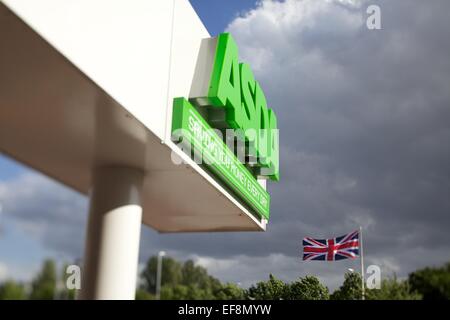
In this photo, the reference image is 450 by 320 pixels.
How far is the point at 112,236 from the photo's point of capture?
34.3ft

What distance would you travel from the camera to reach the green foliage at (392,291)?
15445mm

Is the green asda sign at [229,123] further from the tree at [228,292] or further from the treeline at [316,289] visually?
the tree at [228,292]

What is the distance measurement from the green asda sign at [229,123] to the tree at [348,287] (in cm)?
493

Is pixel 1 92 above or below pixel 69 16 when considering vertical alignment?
below

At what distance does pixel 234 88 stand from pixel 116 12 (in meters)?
5.20

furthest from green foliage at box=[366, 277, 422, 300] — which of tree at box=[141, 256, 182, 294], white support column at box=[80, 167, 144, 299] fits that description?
tree at box=[141, 256, 182, 294]

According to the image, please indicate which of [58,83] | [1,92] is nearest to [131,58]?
[58,83]

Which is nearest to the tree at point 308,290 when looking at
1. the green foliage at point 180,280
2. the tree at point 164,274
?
the green foliage at point 180,280

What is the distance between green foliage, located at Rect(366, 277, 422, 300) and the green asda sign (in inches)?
170

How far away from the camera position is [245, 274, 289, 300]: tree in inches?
789

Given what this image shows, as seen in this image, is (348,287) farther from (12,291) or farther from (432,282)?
(12,291)

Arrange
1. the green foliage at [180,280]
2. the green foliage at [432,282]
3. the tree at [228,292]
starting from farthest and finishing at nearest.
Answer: the green foliage at [180,280], the tree at [228,292], the green foliage at [432,282]

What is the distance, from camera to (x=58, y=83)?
7234 millimetres
